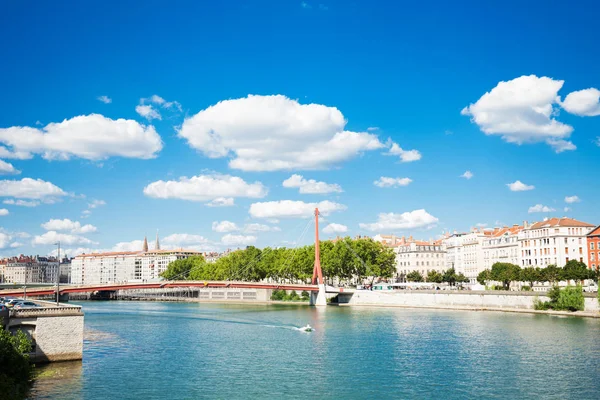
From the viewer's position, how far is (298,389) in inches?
1115

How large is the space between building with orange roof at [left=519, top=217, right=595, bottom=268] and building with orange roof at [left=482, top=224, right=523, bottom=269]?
5.86 metres

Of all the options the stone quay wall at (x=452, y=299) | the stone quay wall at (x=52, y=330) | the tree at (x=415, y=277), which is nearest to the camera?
the stone quay wall at (x=52, y=330)

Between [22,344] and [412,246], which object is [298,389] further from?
[412,246]

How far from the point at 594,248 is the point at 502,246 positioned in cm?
1939

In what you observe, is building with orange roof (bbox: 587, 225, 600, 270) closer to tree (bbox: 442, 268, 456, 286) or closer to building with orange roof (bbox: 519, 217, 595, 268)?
building with orange roof (bbox: 519, 217, 595, 268)

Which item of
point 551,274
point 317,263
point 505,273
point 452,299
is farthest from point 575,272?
point 317,263

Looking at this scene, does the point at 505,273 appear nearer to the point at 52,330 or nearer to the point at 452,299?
the point at 452,299

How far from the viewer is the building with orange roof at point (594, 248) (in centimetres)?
8219

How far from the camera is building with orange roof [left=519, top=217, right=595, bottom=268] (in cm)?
8506

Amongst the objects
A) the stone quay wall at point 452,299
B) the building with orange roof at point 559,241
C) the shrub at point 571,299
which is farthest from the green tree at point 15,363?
the building with orange roof at point 559,241

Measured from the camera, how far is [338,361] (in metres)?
35.9

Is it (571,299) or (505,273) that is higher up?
(505,273)

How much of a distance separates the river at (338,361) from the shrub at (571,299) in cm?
422

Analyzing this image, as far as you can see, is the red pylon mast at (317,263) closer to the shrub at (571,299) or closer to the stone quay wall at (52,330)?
the shrub at (571,299)
